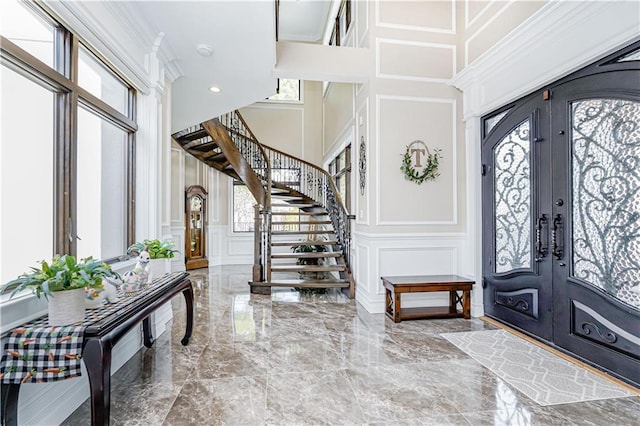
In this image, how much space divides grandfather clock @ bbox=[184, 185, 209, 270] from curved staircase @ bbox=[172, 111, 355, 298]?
101 centimetres

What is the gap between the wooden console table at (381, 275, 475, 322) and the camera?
3.62 m

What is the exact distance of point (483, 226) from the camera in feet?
12.7

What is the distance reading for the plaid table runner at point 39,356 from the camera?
146 centimetres

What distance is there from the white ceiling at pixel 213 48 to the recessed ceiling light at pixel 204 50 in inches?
1.6

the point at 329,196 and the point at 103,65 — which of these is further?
the point at 329,196

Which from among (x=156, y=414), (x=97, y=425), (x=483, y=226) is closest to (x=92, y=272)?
(x=97, y=425)

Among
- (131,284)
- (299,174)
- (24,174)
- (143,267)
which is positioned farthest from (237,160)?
(24,174)

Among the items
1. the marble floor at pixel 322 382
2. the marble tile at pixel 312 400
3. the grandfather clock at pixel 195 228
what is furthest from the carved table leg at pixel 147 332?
the grandfather clock at pixel 195 228

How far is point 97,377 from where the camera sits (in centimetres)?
151

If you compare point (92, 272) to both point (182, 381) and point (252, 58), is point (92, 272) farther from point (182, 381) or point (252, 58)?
point (252, 58)

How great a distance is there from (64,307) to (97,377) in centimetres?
37

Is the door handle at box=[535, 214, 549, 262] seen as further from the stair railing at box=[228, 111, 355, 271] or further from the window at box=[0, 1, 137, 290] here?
the window at box=[0, 1, 137, 290]

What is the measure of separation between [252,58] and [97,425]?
11.1 feet

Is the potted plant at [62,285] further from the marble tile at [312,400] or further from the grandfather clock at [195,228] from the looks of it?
the grandfather clock at [195,228]
